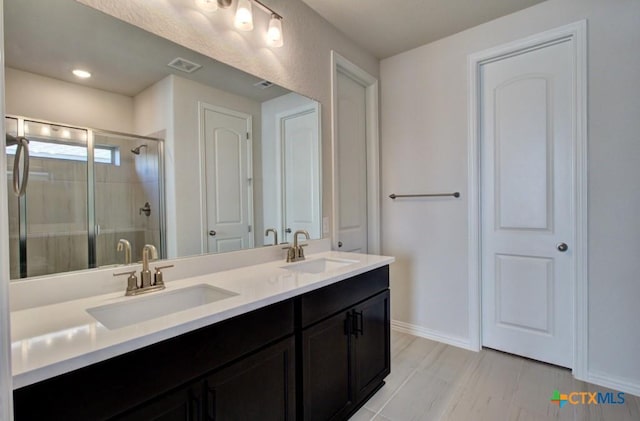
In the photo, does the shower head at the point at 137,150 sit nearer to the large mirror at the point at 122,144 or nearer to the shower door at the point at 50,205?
the large mirror at the point at 122,144

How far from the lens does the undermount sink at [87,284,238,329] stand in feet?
3.51

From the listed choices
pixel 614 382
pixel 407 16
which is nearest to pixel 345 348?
pixel 614 382

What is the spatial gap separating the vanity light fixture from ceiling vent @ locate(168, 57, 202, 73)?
0.86 feet

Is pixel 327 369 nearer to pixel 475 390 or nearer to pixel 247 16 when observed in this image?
pixel 475 390

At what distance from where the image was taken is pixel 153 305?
118 centimetres

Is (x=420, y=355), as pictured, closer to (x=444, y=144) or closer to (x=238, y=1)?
(x=444, y=144)

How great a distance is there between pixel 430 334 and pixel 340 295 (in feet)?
4.98

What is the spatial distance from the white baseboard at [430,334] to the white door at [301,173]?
1.28 meters

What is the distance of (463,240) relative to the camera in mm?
2465

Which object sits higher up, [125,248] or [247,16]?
[247,16]

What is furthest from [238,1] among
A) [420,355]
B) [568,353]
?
[568,353]

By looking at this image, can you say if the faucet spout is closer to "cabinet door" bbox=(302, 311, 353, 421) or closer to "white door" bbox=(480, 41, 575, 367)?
"cabinet door" bbox=(302, 311, 353, 421)

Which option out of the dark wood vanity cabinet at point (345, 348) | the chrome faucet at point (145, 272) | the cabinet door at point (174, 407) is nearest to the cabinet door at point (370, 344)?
the dark wood vanity cabinet at point (345, 348)

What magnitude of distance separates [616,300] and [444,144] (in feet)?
4.87
